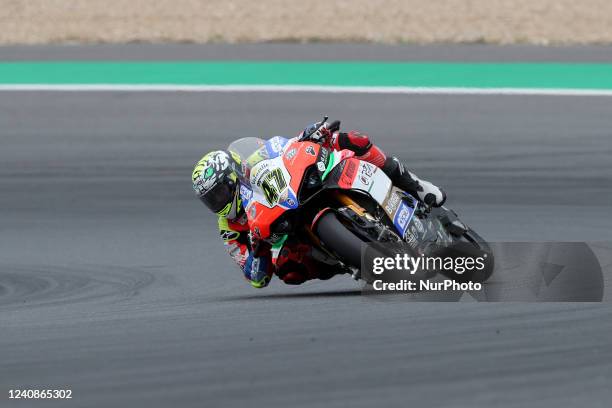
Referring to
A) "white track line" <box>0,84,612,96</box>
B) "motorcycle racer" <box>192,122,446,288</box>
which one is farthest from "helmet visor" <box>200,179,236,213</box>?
"white track line" <box>0,84,612,96</box>

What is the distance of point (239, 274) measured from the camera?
10664 mm

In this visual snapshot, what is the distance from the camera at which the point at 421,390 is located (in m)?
6.24

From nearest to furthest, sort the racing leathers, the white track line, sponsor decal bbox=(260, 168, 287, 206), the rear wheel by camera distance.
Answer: the rear wheel, sponsor decal bbox=(260, 168, 287, 206), the racing leathers, the white track line

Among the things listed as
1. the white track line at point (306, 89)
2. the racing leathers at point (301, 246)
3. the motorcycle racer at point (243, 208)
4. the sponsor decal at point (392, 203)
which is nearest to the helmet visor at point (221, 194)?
the motorcycle racer at point (243, 208)

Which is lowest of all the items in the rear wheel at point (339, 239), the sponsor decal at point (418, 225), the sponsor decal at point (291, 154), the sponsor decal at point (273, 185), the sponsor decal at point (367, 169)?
the rear wheel at point (339, 239)

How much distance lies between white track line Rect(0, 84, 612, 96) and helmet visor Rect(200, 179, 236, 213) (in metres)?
8.35

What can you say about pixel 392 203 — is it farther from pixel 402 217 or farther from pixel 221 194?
pixel 221 194

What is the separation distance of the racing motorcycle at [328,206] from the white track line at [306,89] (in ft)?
26.4

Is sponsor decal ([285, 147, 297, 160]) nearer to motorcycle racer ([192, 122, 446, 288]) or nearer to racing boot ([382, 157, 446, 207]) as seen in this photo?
motorcycle racer ([192, 122, 446, 288])

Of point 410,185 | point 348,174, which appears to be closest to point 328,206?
point 348,174

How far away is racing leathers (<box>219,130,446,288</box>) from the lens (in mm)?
Answer: 8969

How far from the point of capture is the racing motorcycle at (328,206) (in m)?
8.40

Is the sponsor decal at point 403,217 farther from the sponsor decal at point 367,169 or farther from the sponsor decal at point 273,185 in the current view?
the sponsor decal at point 273,185

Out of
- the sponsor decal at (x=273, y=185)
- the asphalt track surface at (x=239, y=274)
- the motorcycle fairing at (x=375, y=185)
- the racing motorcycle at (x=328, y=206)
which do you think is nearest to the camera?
the asphalt track surface at (x=239, y=274)
